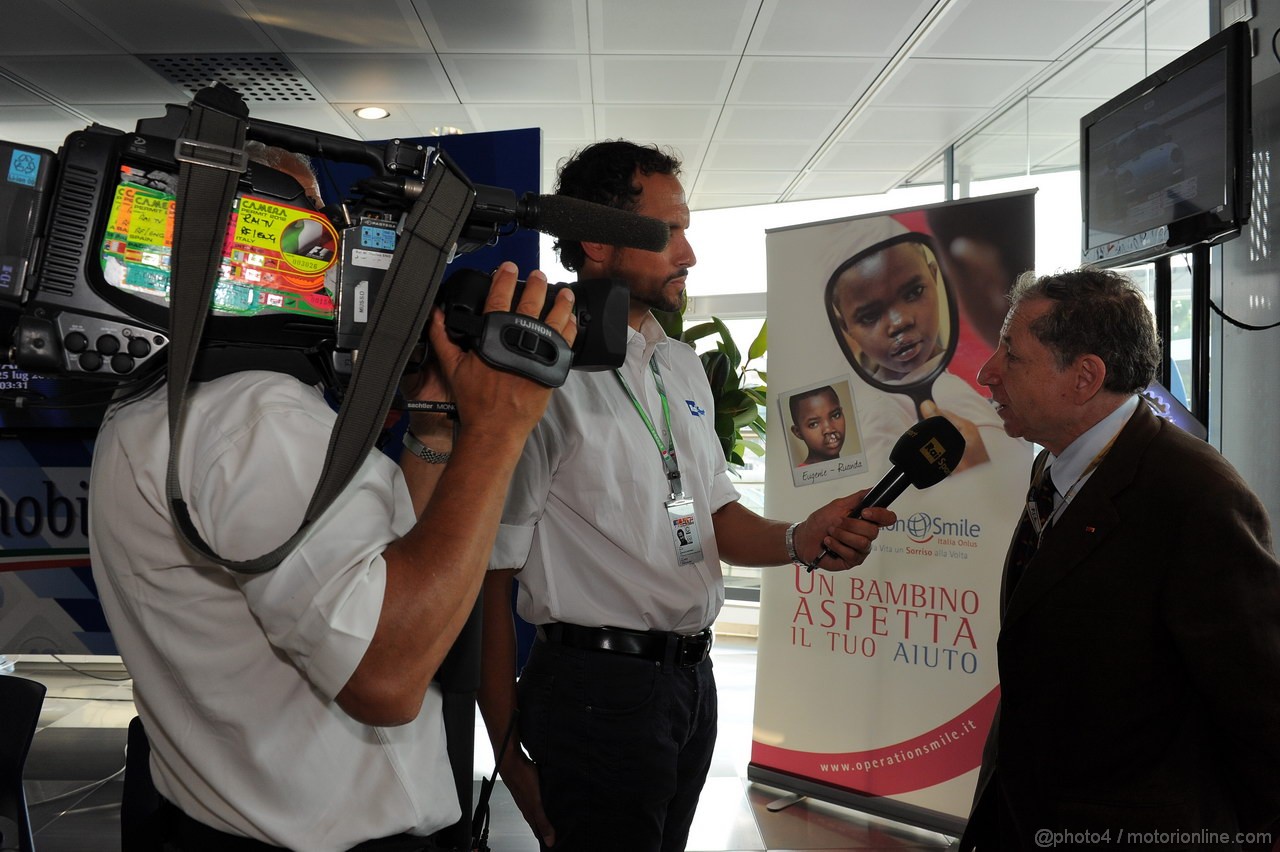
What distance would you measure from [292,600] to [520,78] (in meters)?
4.14

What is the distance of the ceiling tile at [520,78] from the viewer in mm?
4078

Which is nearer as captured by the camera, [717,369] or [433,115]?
[717,369]

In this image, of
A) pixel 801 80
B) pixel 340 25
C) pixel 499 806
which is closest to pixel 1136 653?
pixel 499 806

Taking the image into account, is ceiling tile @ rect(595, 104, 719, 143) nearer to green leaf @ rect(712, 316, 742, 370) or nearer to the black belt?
green leaf @ rect(712, 316, 742, 370)

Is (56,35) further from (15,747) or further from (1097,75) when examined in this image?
(1097,75)


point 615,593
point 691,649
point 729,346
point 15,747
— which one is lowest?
point 15,747

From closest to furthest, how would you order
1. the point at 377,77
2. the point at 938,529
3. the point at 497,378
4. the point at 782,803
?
the point at 497,378 < the point at 938,529 < the point at 782,803 < the point at 377,77

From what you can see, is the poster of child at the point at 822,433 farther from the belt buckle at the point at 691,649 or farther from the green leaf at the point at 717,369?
the belt buckle at the point at 691,649

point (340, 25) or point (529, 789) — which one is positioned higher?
point (340, 25)

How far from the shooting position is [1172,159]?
2523 millimetres

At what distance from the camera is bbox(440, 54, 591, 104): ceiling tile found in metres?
4.08

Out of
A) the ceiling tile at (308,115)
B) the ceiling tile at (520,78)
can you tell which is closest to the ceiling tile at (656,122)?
the ceiling tile at (520,78)

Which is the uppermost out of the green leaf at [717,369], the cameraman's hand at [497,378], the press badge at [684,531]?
the green leaf at [717,369]

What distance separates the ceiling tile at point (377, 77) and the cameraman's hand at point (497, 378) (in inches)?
149
